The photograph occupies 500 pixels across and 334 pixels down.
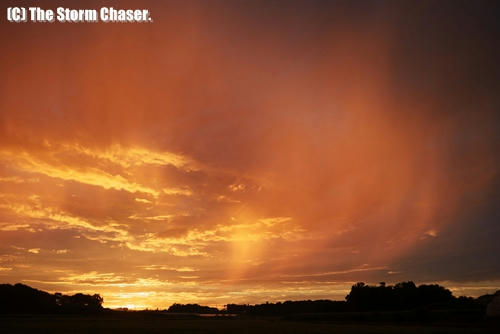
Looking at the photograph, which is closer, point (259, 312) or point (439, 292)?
point (439, 292)

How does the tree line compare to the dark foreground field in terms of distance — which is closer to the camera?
the dark foreground field

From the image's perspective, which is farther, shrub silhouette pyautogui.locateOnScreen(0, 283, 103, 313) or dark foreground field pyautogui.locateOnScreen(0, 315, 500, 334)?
shrub silhouette pyautogui.locateOnScreen(0, 283, 103, 313)

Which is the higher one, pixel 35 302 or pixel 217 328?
pixel 35 302

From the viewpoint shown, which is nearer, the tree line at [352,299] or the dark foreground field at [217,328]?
the dark foreground field at [217,328]

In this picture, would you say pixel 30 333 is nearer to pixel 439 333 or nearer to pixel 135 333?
pixel 135 333

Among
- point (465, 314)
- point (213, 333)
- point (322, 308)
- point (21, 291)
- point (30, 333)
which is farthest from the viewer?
point (322, 308)

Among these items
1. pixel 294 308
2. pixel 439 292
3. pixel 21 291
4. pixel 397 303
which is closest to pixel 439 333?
pixel 397 303

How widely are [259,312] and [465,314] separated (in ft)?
402

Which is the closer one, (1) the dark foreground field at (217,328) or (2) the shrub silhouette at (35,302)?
(1) the dark foreground field at (217,328)

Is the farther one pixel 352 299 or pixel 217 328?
pixel 352 299

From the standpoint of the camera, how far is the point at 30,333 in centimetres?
4438

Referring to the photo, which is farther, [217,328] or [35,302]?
[35,302]

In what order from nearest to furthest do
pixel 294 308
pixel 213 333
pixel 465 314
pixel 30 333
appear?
pixel 30 333 < pixel 213 333 < pixel 465 314 < pixel 294 308

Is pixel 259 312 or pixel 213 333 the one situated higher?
pixel 213 333
